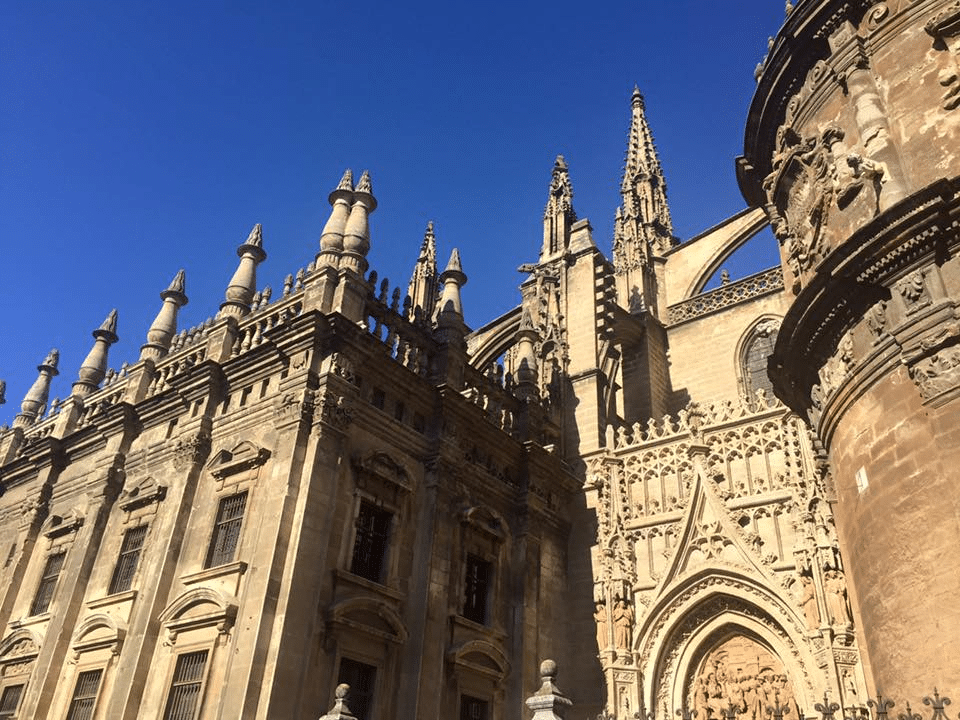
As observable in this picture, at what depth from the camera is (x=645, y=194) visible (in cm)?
3406

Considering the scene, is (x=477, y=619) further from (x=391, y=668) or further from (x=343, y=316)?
(x=343, y=316)

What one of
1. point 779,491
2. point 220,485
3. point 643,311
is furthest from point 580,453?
point 220,485

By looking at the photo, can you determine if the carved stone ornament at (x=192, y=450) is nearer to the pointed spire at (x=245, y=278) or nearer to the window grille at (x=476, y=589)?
the pointed spire at (x=245, y=278)

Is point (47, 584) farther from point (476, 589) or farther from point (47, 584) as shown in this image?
point (476, 589)

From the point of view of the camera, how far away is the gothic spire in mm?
30859

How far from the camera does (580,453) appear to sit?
20.9 m

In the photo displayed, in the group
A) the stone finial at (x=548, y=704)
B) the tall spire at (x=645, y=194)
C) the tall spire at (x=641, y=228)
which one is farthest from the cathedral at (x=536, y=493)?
the tall spire at (x=645, y=194)

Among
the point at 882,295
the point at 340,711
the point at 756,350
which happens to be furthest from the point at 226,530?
the point at 756,350

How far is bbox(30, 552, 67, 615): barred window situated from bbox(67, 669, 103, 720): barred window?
3.48 metres

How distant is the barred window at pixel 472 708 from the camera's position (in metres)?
15.9

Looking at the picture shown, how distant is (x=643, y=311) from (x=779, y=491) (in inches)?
400

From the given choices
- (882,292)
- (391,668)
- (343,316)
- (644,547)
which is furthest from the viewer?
(644,547)

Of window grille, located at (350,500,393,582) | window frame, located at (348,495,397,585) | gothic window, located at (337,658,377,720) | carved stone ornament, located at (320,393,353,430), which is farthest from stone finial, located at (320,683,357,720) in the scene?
carved stone ornament, located at (320,393,353,430)

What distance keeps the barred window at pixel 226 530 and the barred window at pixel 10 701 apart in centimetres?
651
